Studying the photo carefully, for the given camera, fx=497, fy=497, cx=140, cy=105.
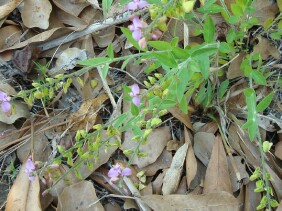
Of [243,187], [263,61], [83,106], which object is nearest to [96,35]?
[83,106]

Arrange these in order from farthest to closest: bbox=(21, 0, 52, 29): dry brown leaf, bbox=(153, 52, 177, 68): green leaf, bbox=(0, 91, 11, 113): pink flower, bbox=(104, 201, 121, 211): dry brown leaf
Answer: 1. bbox=(21, 0, 52, 29): dry brown leaf
2. bbox=(104, 201, 121, 211): dry brown leaf
3. bbox=(0, 91, 11, 113): pink flower
4. bbox=(153, 52, 177, 68): green leaf

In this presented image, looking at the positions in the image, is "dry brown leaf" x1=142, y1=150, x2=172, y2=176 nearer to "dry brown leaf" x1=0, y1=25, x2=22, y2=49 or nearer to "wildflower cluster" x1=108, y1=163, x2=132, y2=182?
"wildflower cluster" x1=108, y1=163, x2=132, y2=182

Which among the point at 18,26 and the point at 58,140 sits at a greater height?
the point at 18,26

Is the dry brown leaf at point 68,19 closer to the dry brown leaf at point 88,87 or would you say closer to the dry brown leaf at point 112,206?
the dry brown leaf at point 88,87

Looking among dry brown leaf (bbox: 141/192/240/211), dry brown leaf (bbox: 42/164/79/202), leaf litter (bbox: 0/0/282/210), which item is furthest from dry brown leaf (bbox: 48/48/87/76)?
dry brown leaf (bbox: 141/192/240/211)

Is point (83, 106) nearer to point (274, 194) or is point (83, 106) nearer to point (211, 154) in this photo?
point (211, 154)

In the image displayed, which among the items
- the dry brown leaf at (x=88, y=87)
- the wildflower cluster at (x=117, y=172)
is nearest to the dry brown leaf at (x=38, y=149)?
the dry brown leaf at (x=88, y=87)

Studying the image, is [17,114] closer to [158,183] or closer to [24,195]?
[24,195]
